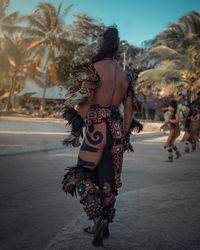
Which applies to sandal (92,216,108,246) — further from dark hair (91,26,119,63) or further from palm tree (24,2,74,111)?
palm tree (24,2,74,111)

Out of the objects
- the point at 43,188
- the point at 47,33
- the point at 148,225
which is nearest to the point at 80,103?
the point at 148,225

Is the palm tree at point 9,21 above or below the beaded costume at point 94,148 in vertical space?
above

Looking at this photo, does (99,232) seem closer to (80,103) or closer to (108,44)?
(80,103)

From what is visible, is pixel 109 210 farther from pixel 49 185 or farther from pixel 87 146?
pixel 49 185

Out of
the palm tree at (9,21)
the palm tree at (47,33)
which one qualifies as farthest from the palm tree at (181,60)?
the palm tree at (9,21)

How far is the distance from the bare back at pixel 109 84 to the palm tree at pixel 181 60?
20.6 m

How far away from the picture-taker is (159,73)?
2453cm

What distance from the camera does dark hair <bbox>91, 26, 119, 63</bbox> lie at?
3.19m

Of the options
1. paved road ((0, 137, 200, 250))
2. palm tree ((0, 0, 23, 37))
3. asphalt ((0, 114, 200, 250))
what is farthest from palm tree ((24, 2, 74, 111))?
asphalt ((0, 114, 200, 250))

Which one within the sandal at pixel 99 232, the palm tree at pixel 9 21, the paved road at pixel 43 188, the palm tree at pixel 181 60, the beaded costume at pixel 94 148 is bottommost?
the paved road at pixel 43 188

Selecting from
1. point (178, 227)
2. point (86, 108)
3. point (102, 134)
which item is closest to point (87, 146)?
point (102, 134)

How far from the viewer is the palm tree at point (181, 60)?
76.5 ft

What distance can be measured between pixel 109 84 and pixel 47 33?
3184 centimetres

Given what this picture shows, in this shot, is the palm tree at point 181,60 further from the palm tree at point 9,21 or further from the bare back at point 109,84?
the bare back at point 109,84
